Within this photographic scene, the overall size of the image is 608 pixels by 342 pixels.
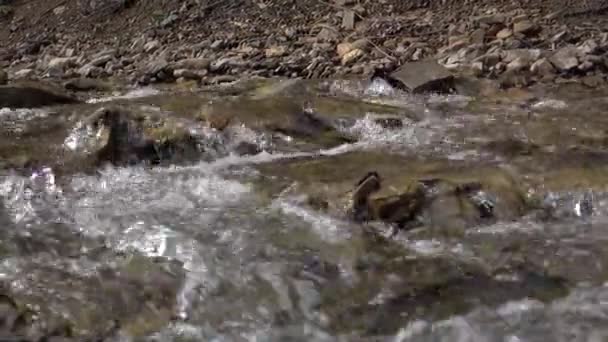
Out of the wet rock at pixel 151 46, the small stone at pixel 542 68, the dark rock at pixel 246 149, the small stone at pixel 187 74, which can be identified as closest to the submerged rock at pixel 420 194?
the dark rock at pixel 246 149

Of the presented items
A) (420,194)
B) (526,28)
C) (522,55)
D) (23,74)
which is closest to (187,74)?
(23,74)

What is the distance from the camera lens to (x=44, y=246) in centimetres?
375

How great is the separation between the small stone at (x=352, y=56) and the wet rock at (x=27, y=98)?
2646 millimetres

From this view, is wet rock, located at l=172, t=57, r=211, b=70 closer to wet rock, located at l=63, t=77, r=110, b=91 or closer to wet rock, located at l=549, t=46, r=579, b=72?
wet rock, located at l=63, t=77, r=110, b=91

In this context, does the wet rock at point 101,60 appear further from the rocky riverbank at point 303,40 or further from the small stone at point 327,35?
the small stone at point 327,35

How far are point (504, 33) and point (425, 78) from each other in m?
1.49

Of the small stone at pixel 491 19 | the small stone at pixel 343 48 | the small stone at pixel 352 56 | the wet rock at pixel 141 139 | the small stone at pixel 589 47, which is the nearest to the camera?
the wet rock at pixel 141 139

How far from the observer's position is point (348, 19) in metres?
8.54

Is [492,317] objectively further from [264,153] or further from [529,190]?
[264,153]

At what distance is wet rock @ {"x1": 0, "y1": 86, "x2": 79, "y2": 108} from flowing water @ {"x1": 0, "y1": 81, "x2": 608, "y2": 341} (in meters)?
0.62

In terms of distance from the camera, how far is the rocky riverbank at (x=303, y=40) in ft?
21.9

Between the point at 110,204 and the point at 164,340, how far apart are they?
157 cm

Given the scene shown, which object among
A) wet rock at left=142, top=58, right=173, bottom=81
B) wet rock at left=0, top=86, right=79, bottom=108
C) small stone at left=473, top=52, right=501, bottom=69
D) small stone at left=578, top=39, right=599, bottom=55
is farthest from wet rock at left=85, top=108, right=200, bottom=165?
small stone at left=578, top=39, right=599, bottom=55

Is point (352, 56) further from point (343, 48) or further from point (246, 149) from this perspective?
point (246, 149)
